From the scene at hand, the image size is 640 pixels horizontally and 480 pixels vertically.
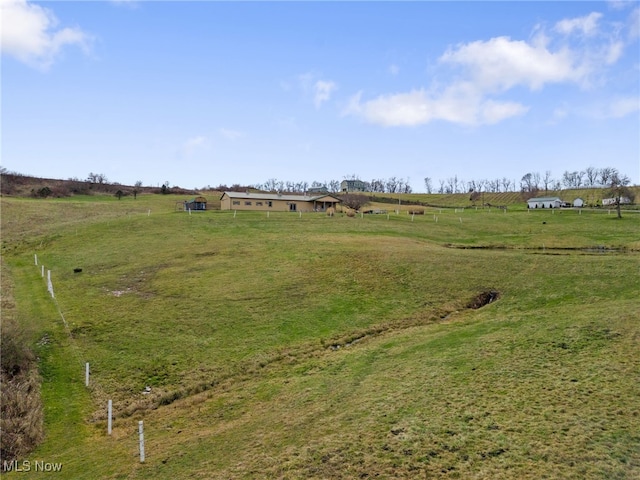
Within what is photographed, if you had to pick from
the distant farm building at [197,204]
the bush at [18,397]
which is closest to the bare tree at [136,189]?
the distant farm building at [197,204]

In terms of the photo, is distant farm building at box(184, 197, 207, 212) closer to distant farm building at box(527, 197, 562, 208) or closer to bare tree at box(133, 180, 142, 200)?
bare tree at box(133, 180, 142, 200)

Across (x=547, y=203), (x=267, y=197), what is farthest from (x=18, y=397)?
(x=547, y=203)

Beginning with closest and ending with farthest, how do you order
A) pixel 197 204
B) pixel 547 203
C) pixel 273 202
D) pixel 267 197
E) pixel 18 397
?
pixel 18 397 < pixel 267 197 < pixel 273 202 < pixel 197 204 < pixel 547 203

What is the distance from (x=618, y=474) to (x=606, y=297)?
60.2 feet

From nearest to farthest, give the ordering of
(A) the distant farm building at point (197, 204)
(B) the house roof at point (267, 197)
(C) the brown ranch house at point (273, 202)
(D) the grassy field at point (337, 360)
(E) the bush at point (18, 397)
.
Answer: (D) the grassy field at point (337, 360) → (E) the bush at point (18, 397) → (C) the brown ranch house at point (273, 202) → (B) the house roof at point (267, 197) → (A) the distant farm building at point (197, 204)

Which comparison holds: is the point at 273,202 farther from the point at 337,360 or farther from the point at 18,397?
the point at 18,397

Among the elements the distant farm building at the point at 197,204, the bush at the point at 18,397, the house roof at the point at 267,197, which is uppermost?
the house roof at the point at 267,197

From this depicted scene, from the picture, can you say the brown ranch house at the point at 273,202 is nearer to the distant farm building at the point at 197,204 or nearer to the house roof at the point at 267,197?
the house roof at the point at 267,197

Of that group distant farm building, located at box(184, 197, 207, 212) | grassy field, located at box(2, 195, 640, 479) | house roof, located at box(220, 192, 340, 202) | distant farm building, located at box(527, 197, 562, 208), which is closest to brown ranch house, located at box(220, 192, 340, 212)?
house roof, located at box(220, 192, 340, 202)

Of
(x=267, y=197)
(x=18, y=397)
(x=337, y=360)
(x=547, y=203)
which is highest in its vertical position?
(x=267, y=197)

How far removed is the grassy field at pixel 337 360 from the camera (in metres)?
11.1

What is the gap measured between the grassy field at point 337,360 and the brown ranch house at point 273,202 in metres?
37.8

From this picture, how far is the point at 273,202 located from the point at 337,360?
65645 mm

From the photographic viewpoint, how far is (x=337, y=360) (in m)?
19.3
